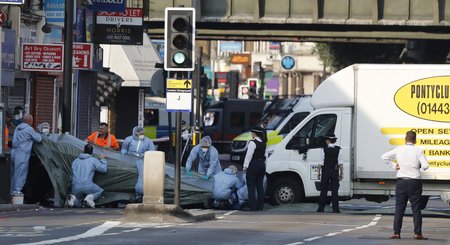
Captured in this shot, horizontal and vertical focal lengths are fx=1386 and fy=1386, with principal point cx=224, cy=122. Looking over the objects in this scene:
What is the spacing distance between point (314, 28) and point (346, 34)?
112 centimetres

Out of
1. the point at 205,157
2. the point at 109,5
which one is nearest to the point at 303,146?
the point at 205,157

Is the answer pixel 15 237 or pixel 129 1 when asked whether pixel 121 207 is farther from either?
pixel 129 1

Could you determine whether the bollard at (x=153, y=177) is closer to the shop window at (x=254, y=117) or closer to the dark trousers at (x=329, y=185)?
the dark trousers at (x=329, y=185)

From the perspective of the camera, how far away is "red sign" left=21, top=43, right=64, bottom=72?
30.7 metres

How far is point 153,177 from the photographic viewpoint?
21922 millimetres

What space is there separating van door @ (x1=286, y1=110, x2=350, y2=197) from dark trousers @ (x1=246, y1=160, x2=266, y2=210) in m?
1.02

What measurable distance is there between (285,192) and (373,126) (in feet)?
8.12

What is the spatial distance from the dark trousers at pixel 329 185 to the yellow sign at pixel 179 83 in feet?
18.5

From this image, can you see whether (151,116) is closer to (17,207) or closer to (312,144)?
(312,144)

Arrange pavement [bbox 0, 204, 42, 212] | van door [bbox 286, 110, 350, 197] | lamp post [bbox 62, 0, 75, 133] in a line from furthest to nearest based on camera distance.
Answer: lamp post [bbox 62, 0, 75, 133]
van door [bbox 286, 110, 350, 197]
pavement [bbox 0, 204, 42, 212]

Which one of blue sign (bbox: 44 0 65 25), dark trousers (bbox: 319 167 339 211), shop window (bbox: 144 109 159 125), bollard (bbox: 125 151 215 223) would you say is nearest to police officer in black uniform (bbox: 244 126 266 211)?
dark trousers (bbox: 319 167 339 211)

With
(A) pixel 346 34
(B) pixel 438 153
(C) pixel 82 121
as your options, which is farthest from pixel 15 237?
(A) pixel 346 34

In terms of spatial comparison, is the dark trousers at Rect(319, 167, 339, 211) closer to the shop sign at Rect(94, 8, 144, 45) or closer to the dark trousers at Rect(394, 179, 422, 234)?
the dark trousers at Rect(394, 179, 422, 234)

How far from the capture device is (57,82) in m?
36.8
